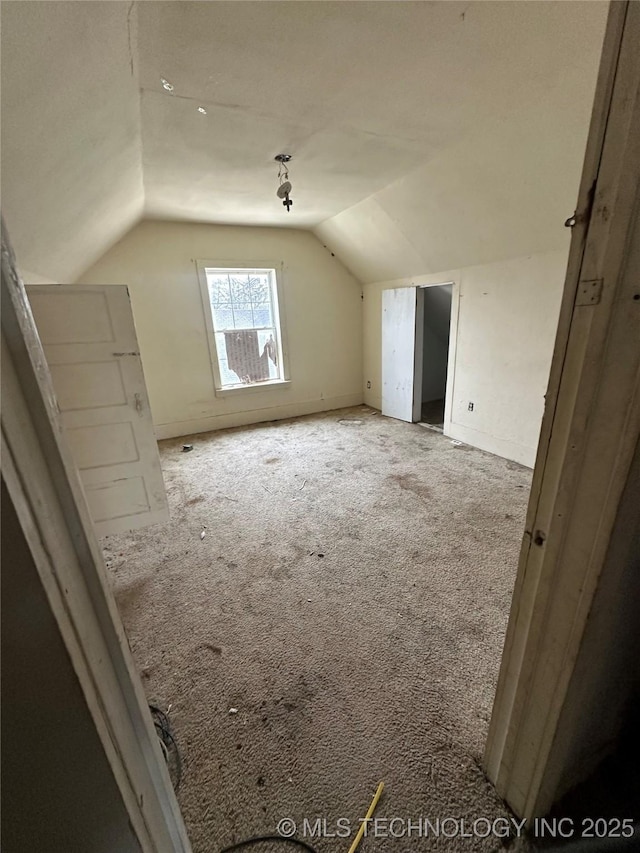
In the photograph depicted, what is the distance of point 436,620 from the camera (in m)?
1.58

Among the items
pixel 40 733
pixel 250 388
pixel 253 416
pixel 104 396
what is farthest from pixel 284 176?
pixel 40 733

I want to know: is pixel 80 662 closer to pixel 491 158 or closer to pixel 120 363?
pixel 120 363

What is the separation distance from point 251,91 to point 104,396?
1666 millimetres

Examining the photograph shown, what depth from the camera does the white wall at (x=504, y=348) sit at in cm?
279

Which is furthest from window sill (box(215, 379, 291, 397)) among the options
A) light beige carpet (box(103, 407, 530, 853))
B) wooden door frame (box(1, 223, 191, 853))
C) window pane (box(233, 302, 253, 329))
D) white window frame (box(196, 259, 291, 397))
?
wooden door frame (box(1, 223, 191, 853))

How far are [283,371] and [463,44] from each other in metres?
3.52

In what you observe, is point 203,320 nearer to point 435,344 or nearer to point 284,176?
point 284,176

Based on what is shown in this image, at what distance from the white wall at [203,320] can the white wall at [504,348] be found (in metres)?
1.41

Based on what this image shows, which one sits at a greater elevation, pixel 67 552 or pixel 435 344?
pixel 67 552

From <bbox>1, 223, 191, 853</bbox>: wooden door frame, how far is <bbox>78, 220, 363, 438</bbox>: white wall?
12.7 feet

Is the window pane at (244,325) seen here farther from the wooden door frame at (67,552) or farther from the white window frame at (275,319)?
the wooden door frame at (67,552)

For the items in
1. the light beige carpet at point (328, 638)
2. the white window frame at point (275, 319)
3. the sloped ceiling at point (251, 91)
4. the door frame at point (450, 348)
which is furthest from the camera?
the white window frame at point (275, 319)

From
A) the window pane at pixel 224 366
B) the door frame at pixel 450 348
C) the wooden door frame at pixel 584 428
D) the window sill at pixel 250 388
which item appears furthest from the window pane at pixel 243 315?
the wooden door frame at pixel 584 428

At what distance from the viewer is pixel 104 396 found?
1725mm
